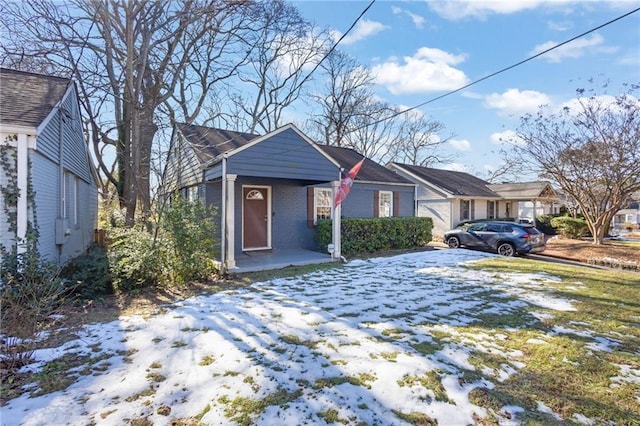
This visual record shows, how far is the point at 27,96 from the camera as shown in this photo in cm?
670

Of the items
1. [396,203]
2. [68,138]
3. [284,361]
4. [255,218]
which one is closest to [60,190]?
[68,138]

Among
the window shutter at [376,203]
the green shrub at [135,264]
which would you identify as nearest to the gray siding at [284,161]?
the green shrub at [135,264]

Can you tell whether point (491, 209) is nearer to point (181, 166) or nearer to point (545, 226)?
point (545, 226)

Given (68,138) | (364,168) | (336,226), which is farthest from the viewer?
(364,168)

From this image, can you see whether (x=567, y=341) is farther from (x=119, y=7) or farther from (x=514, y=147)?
(x=514, y=147)

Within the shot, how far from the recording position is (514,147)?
18500 millimetres

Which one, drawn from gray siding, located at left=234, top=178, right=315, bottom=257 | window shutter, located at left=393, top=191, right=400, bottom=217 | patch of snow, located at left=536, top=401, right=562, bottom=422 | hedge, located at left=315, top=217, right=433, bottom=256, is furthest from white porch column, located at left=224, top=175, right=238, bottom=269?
window shutter, located at left=393, top=191, right=400, bottom=217

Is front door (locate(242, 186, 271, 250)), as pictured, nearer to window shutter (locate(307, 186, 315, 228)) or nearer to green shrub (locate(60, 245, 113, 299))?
window shutter (locate(307, 186, 315, 228))

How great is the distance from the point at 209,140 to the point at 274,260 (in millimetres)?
5271

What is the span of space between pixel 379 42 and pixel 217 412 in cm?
893

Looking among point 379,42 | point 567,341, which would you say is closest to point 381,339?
point 567,341

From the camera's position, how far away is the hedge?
464 inches

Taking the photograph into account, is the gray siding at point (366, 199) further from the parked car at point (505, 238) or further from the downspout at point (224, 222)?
the downspout at point (224, 222)

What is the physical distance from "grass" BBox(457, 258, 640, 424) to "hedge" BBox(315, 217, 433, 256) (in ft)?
21.7
